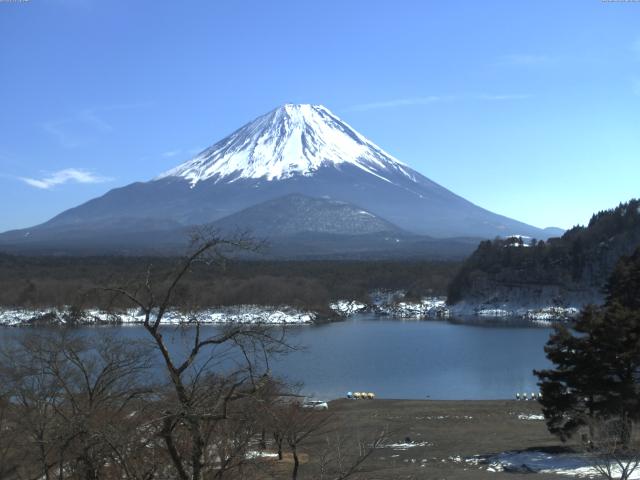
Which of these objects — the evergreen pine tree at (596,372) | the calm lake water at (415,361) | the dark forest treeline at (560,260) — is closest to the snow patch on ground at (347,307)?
the dark forest treeline at (560,260)

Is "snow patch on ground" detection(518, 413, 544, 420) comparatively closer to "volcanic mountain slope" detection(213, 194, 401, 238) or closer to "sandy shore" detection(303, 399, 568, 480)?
"sandy shore" detection(303, 399, 568, 480)

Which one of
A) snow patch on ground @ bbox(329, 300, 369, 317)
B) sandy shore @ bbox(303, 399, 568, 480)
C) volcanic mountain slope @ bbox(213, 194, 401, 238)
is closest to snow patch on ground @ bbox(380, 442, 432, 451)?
sandy shore @ bbox(303, 399, 568, 480)

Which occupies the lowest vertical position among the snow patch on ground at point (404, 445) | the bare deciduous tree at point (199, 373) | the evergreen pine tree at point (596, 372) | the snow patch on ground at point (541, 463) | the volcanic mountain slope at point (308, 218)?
the snow patch on ground at point (404, 445)

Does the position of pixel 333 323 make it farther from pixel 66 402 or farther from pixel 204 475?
pixel 204 475

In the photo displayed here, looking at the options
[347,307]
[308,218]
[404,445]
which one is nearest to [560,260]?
[347,307]

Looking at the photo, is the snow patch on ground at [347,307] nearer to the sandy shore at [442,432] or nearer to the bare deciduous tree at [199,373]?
the sandy shore at [442,432]

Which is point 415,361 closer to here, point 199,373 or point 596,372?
point 596,372
